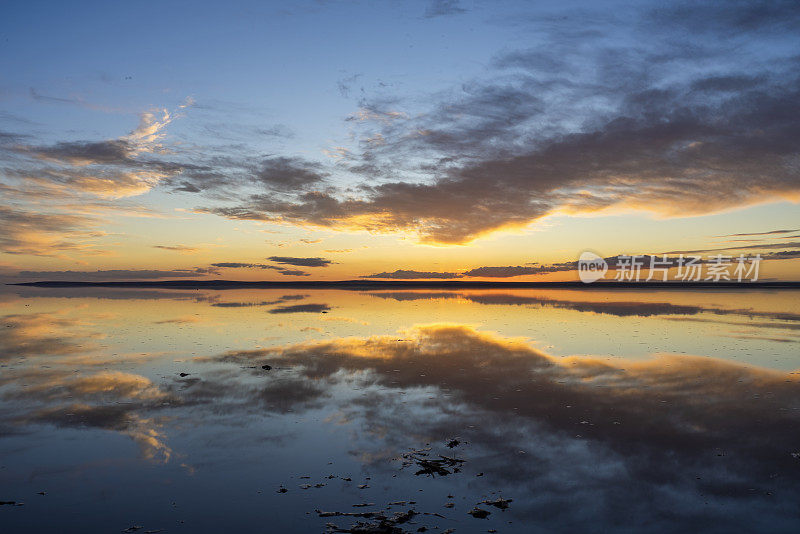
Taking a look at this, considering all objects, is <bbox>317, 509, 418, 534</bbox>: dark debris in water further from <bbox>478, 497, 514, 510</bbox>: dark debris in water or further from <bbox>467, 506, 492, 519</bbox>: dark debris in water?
<bbox>478, 497, 514, 510</bbox>: dark debris in water

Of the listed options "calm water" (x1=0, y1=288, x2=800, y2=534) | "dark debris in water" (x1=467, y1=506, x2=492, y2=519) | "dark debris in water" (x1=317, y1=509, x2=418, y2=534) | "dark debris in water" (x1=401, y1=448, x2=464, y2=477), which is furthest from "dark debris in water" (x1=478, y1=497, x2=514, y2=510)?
"dark debris in water" (x1=317, y1=509, x2=418, y2=534)

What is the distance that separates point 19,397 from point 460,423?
45.4 ft

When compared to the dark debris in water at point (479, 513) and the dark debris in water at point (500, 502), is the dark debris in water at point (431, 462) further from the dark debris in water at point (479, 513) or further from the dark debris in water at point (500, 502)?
the dark debris in water at point (479, 513)

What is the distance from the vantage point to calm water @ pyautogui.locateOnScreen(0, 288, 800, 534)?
26.7 feet

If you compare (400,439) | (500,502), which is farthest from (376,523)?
(400,439)

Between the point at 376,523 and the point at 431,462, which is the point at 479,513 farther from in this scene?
the point at 431,462

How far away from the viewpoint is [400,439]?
11.6 metres

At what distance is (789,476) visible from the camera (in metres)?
9.48

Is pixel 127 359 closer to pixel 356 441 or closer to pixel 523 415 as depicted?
pixel 356 441

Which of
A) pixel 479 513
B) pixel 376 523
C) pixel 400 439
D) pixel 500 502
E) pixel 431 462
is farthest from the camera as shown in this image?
pixel 400 439

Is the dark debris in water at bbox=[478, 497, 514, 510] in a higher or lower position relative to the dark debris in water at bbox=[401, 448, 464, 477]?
lower

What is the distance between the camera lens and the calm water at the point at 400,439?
8.13 meters

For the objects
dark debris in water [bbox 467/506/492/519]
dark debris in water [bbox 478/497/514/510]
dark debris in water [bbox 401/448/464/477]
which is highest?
dark debris in water [bbox 401/448/464/477]

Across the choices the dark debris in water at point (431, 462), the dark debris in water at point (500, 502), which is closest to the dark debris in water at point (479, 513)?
the dark debris in water at point (500, 502)
